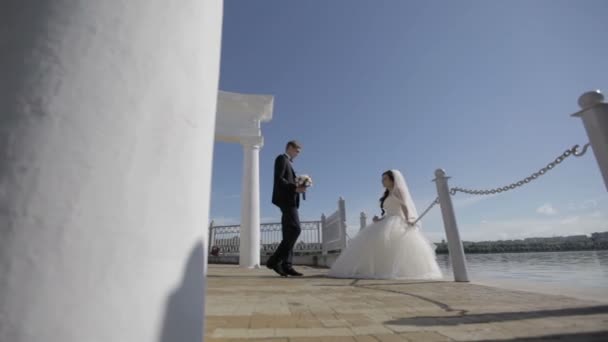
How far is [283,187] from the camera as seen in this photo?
4.90 meters

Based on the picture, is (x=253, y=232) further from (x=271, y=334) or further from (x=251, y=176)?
(x=271, y=334)

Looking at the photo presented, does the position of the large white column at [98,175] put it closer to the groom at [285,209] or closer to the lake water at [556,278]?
the lake water at [556,278]

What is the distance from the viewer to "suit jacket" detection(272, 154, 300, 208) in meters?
4.92

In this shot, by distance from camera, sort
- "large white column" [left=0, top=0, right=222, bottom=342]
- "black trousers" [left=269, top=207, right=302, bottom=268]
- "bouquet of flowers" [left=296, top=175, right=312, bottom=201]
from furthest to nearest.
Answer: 1. "bouquet of flowers" [left=296, top=175, right=312, bottom=201]
2. "black trousers" [left=269, top=207, right=302, bottom=268]
3. "large white column" [left=0, top=0, right=222, bottom=342]

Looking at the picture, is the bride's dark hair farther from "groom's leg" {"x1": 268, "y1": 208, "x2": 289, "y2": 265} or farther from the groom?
"groom's leg" {"x1": 268, "y1": 208, "x2": 289, "y2": 265}

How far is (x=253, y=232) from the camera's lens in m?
9.03

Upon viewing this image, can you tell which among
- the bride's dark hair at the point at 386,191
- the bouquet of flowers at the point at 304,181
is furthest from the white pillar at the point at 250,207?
the bride's dark hair at the point at 386,191

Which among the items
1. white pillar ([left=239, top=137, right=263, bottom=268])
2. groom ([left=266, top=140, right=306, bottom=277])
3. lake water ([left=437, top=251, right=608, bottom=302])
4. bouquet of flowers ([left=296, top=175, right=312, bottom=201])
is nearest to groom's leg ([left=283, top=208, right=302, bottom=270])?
groom ([left=266, top=140, right=306, bottom=277])

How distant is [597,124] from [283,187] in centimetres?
385

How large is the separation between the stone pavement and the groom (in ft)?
7.50

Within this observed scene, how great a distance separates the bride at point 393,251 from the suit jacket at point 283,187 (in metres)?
1.50

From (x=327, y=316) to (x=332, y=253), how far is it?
29.4 feet

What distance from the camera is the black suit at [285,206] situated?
4879 mm

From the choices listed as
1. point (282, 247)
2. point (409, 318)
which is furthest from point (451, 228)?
point (409, 318)
